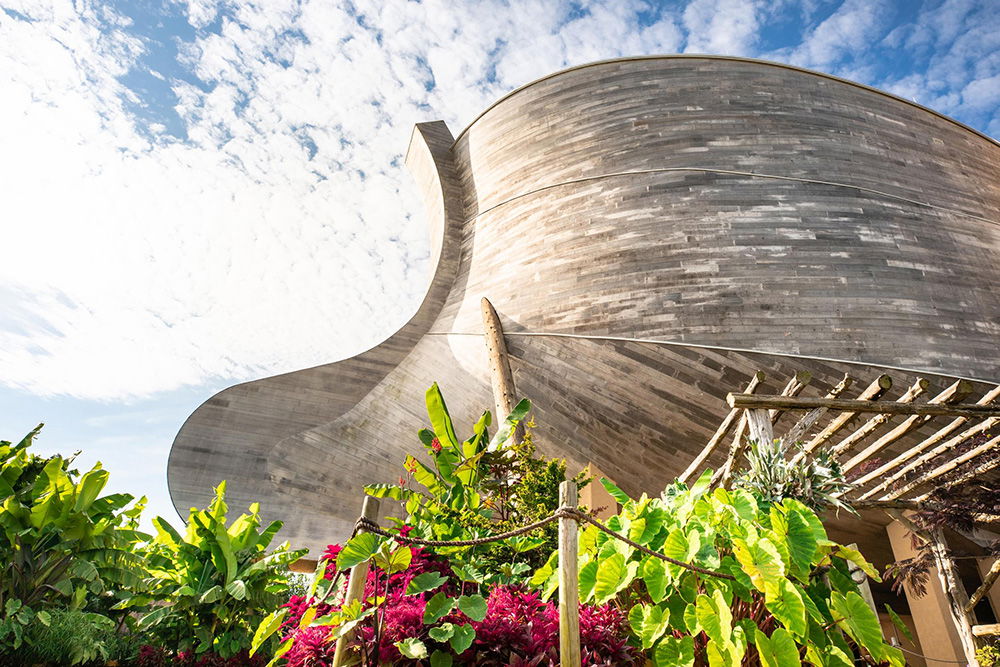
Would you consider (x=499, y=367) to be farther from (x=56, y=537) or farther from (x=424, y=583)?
(x=424, y=583)

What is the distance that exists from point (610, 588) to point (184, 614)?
313 cm

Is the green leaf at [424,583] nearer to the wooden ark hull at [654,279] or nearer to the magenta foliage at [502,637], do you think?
the magenta foliage at [502,637]

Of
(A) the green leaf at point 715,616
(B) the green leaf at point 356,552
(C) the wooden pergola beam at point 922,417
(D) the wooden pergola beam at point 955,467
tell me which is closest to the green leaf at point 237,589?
(B) the green leaf at point 356,552

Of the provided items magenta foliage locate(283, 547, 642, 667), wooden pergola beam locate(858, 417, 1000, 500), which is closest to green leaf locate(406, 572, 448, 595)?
magenta foliage locate(283, 547, 642, 667)

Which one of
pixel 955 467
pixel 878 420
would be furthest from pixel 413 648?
pixel 955 467

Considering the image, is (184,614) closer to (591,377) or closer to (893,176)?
(591,377)

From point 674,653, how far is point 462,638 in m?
0.71

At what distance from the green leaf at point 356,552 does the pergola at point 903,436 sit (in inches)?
88.6

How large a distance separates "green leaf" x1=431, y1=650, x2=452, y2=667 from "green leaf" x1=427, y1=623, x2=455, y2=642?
0.05m

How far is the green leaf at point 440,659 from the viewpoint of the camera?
1785mm

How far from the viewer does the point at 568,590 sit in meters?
1.76

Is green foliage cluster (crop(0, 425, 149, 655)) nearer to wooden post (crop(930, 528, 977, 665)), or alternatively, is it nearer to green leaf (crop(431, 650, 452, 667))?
green leaf (crop(431, 650, 452, 667))

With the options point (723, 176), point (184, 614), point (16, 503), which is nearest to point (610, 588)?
point (184, 614)

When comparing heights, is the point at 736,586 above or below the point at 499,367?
below
